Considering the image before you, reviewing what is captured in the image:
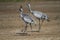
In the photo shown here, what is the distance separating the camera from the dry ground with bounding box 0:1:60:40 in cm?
365

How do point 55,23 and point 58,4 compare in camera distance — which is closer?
point 55,23

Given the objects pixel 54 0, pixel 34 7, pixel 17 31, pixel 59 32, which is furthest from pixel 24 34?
pixel 54 0

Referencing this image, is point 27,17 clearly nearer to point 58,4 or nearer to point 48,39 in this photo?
point 48,39

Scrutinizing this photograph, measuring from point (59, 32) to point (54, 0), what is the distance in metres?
2.01

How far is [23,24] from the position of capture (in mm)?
4152

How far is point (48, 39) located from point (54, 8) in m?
1.74

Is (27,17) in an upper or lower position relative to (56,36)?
upper

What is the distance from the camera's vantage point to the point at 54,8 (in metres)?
5.23

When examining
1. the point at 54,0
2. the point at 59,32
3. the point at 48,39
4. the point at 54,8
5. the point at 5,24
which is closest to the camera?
the point at 48,39

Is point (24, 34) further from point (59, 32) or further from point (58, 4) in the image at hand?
point (58, 4)

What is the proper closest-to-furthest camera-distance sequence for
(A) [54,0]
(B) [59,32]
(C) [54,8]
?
1. (B) [59,32]
2. (C) [54,8]
3. (A) [54,0]

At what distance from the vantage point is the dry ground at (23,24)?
3.65m

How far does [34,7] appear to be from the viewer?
5.27 meters

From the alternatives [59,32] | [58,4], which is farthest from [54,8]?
[59,32]
